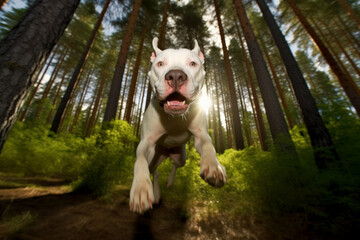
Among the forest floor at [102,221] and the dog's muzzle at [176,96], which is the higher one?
the dog's muzzle at [176,96]

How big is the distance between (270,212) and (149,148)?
270 cm

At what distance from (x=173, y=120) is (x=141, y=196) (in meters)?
1.11

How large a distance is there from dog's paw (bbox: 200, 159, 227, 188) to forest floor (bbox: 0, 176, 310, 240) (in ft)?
4.89

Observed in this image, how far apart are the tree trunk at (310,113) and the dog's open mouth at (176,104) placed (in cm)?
306

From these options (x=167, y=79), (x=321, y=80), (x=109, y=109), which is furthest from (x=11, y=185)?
(x=321, y=80)

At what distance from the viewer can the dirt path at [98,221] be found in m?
2.03

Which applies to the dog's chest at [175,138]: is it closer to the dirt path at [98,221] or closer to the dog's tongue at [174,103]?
the dog's tongue at [174,103]

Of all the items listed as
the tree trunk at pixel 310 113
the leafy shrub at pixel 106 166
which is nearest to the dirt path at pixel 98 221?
the leafy shrub at pixel 106 166

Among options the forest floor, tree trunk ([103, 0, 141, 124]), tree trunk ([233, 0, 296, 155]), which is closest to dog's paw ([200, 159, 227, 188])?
the forest floor

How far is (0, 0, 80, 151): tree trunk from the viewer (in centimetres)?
165

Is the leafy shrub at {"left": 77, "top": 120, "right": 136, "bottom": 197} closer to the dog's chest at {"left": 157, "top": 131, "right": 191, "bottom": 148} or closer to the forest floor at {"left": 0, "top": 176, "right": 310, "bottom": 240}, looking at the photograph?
the forest floor at {"left": 0, "top": 176, "right": 310, "bottom": 240}

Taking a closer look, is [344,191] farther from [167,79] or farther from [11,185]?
[11,185]

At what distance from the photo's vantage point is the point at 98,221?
242 centimetres

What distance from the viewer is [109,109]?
601 centimetres
